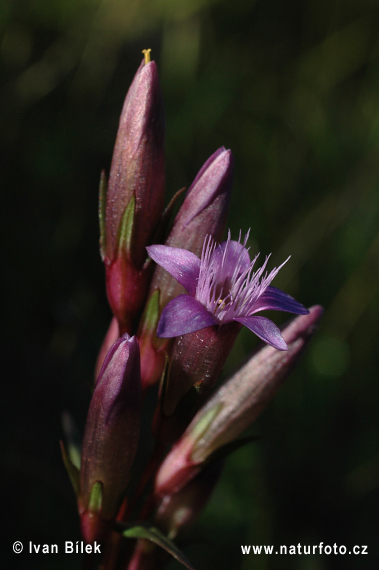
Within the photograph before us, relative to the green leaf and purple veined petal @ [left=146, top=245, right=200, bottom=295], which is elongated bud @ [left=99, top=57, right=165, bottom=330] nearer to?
the green leaf

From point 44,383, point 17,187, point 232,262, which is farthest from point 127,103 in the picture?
point 44,383

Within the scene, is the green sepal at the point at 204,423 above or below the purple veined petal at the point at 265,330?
below

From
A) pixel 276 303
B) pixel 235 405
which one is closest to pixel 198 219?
pixel 276 303

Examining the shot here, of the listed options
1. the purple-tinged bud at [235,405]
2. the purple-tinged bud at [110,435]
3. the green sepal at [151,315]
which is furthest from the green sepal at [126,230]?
the purple-tinged bud at [235,405]

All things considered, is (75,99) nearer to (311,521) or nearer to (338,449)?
(338,449)

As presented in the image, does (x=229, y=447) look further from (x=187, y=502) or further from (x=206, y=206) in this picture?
(x=206, y=206)

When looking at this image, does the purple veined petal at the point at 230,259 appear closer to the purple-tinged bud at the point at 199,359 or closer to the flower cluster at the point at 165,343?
the flower cluster at the point at 165,343

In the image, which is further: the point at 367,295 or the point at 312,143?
the point at 312,143

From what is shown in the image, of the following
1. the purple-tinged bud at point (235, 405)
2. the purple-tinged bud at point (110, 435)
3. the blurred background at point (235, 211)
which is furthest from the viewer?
the blurred background at point (235, 211)
